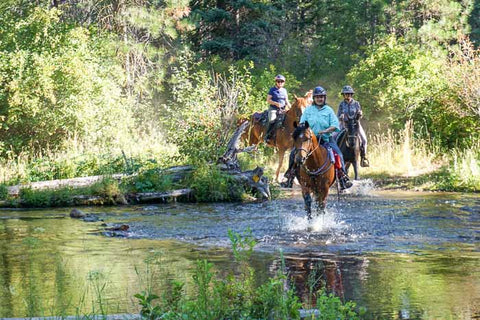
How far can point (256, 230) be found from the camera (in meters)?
14.9

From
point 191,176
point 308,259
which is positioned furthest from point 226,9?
point 308,259

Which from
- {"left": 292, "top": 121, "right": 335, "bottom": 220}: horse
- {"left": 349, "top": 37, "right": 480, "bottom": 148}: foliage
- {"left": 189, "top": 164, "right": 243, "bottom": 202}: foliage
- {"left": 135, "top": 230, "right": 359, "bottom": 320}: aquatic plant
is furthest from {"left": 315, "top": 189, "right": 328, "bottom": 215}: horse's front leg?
{"left": 349, "top": 37, "right": 480, "bottom": 148}: foliage

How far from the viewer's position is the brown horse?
909 inches

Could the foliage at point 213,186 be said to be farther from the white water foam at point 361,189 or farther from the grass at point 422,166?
the grass at point 422,166

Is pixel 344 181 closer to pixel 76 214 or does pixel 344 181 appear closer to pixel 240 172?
pixel 240 172

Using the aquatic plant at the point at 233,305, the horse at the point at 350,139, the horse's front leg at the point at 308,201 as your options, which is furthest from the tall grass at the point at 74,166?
the aquatic plant at the point at 233,305

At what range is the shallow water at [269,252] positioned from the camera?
8.75 m

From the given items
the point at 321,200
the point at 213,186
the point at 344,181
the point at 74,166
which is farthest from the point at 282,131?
the point at 321,200

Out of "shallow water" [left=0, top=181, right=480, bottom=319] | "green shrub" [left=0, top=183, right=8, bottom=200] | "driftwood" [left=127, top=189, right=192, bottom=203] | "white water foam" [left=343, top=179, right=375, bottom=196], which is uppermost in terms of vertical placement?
"green shrub" [left=0, top=183, right=8, bottom=200]

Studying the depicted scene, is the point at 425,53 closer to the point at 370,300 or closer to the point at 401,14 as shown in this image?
the point at 401,14

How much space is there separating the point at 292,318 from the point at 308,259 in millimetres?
4923

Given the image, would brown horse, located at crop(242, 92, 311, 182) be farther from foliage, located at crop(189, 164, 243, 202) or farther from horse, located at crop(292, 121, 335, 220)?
horse, located at crop(292, 121, 335, 220)

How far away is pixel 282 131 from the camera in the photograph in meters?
24.8

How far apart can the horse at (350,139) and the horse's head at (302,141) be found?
7.38m
